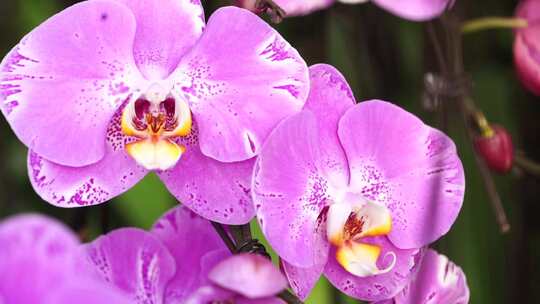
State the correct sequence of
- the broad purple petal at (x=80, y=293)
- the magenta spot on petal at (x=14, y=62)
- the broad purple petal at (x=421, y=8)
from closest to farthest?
the broad purple petal at (x=80, y=293) < the magenta spot on petal at (x=14, y=62) < the broad purple petal at (x=421, y=8)

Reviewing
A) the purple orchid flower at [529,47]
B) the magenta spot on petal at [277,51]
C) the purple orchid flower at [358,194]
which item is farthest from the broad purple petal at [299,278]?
the purple orchid flower at [529,47]

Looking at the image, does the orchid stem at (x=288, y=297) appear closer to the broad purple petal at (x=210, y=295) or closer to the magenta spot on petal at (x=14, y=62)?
the broad purple petal at (x=210, y=295)

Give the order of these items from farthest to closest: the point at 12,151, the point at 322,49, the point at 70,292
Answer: the point at 12,151, the point at 322,49, the point at 70,292

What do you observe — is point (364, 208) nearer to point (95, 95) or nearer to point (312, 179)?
point (312, 179)

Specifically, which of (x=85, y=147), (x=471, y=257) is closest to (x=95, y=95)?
(x=85, y=147)

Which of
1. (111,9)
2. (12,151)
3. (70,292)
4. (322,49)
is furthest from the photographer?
(12,151)

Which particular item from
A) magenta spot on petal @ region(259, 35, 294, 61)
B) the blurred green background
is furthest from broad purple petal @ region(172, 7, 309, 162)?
the blurred green background

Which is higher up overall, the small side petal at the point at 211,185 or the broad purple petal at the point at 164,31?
the broad purple petal at the point at 164,31
